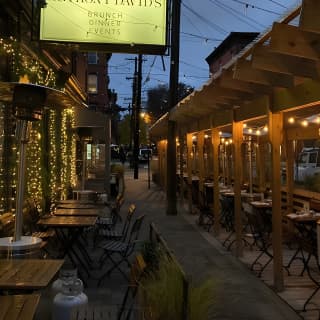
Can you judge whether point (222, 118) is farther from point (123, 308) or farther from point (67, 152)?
point (67, 152)

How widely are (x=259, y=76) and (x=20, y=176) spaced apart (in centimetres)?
332

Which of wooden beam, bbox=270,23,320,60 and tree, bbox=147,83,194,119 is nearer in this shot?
wooden beam, bbox=270,23,320,60

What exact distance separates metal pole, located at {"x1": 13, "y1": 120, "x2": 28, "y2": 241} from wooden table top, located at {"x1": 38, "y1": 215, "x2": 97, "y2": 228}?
113 cm

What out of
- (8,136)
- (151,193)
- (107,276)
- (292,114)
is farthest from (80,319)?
(151,193)

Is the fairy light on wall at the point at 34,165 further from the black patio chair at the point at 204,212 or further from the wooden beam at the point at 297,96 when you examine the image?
the wooden beam at the point at 297,96

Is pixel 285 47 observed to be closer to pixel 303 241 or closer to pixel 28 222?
pixel 303 241

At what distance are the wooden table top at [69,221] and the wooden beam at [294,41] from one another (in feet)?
11.9

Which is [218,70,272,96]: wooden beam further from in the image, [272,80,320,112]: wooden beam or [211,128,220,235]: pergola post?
[211,128,220,235]: pergola post

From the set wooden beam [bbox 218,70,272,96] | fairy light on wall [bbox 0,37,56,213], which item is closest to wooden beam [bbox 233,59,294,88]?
→ wooden beam [bbox 218,70,272,96]

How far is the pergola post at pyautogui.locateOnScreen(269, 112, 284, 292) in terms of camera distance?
7.11m

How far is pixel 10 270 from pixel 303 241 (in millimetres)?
4120

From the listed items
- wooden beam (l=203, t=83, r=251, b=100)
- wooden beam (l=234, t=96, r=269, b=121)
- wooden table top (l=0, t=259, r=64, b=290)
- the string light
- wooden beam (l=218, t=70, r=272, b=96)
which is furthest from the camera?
wooden beam (l=203, t=83, r=251, b=100)

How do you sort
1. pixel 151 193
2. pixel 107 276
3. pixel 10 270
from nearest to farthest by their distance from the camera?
1. pixel 10 270
2. pixel 107 276
3. pixel 151 193

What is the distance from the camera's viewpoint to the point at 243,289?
23.4 feet
